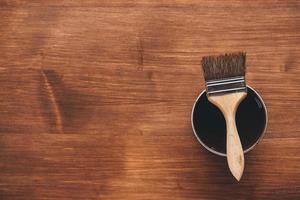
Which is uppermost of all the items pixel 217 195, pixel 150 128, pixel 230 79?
pixel 230 79

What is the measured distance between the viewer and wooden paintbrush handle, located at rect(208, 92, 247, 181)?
789mm

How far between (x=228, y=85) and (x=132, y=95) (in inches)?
7.4

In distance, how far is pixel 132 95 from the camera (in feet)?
3.02

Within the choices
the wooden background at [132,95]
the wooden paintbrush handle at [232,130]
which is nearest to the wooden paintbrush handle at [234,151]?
the wooden paintbrush handle at [232,130]

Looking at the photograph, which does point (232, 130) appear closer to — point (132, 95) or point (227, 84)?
point (227, 84)

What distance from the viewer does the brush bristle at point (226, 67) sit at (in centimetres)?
81

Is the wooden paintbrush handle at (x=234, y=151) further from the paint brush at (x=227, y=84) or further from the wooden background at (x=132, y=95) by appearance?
the wooden background at (x=132, y=95)

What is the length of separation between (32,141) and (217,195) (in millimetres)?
335

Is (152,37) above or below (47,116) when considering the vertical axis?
above

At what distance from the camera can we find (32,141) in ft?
3.05

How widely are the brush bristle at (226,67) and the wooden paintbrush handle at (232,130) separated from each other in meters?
0.03

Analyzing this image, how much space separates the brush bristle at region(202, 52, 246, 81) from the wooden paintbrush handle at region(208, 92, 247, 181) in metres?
0.03

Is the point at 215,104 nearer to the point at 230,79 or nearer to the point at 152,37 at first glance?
the point at 230,79

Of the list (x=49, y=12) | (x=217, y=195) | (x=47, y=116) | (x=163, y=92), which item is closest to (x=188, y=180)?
(x=217, y=195)
